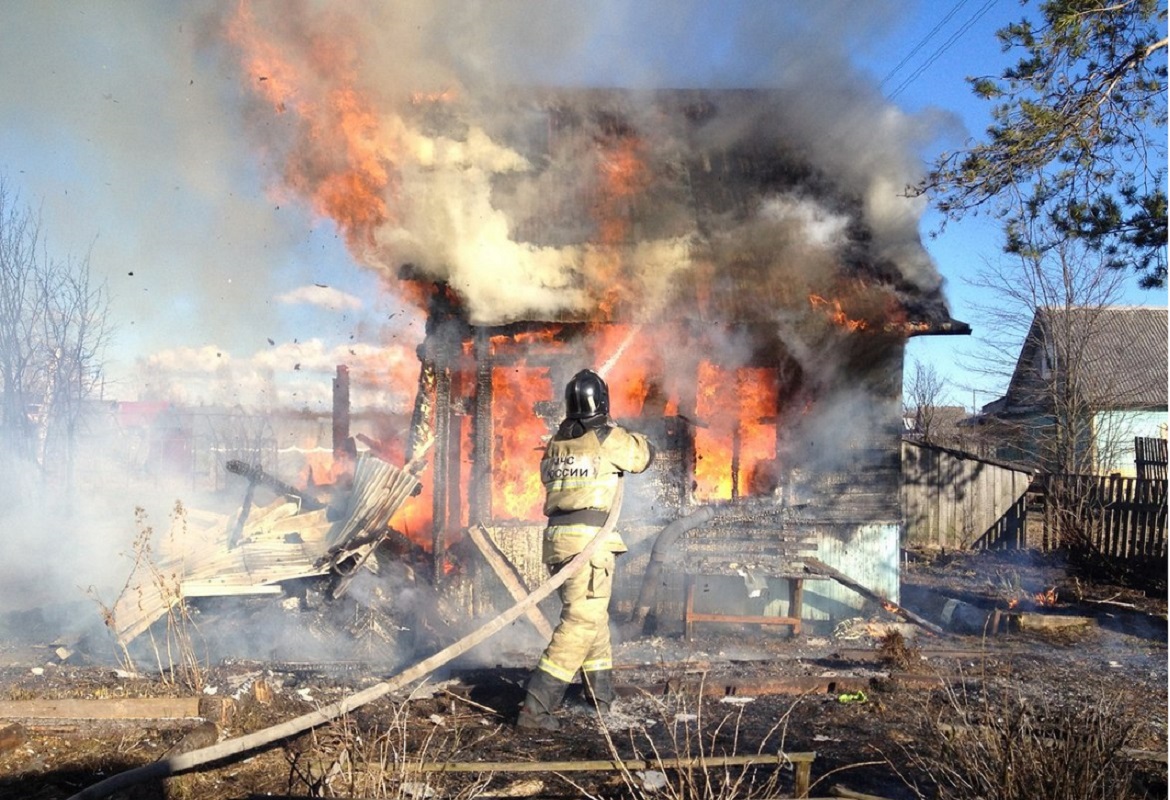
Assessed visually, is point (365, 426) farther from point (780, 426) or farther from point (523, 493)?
point (780, 426)

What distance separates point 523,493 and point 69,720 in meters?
5.08

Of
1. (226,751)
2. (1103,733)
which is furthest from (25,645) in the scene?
(1103,733)

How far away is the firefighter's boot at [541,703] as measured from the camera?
5.59 meters

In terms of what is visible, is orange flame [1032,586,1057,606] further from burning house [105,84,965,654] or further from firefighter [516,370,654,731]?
firefighter [516,370,654,731]

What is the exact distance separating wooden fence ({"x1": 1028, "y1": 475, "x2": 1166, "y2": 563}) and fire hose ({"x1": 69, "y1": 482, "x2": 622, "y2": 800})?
399 inches

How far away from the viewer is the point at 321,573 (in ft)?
23.9

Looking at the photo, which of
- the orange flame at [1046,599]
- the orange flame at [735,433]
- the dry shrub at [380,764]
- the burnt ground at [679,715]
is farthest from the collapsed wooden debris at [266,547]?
the orange flame at [1046,599]

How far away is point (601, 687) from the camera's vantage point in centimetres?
589

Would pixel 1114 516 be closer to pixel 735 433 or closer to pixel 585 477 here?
pixel 735 433

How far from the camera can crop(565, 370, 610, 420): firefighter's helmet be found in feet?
19.9

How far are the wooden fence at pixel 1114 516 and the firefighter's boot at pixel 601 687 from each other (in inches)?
387

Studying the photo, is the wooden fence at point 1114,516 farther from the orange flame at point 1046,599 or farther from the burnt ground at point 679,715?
the burnt ground at point 679,715

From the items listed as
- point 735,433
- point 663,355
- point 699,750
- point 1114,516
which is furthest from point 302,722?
point 1114,516

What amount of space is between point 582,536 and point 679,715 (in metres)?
1.52
